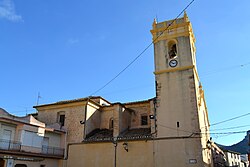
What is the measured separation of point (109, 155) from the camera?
2070cm

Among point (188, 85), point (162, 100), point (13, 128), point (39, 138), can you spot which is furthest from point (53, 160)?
point (188, 85)

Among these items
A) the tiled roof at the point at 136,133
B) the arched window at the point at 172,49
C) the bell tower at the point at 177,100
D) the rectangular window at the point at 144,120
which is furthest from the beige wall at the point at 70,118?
the arched window at the point at 172,49

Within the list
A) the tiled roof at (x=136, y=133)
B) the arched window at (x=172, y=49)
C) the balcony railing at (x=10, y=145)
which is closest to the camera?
the balcony railing at (x=10, y=145)

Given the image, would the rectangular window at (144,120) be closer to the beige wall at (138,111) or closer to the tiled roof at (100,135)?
the beige wall at (138,111)

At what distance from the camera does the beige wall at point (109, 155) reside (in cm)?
1934

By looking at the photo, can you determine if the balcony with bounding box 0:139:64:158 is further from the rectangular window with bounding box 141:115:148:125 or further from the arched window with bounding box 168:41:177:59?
the arched window with bounding box 168:41:177:59

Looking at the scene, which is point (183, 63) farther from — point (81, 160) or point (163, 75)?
point (81, 160)

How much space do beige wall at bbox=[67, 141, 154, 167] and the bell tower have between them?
1.12 metres

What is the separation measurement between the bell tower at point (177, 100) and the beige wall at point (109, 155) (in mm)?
1121

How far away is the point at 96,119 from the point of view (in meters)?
24.9

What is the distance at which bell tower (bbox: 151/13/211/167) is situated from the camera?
58.7ft

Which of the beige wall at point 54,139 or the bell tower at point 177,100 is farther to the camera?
the beige wall at point 54,139

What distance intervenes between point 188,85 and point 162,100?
241 cm

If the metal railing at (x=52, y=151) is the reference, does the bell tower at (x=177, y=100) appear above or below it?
above
